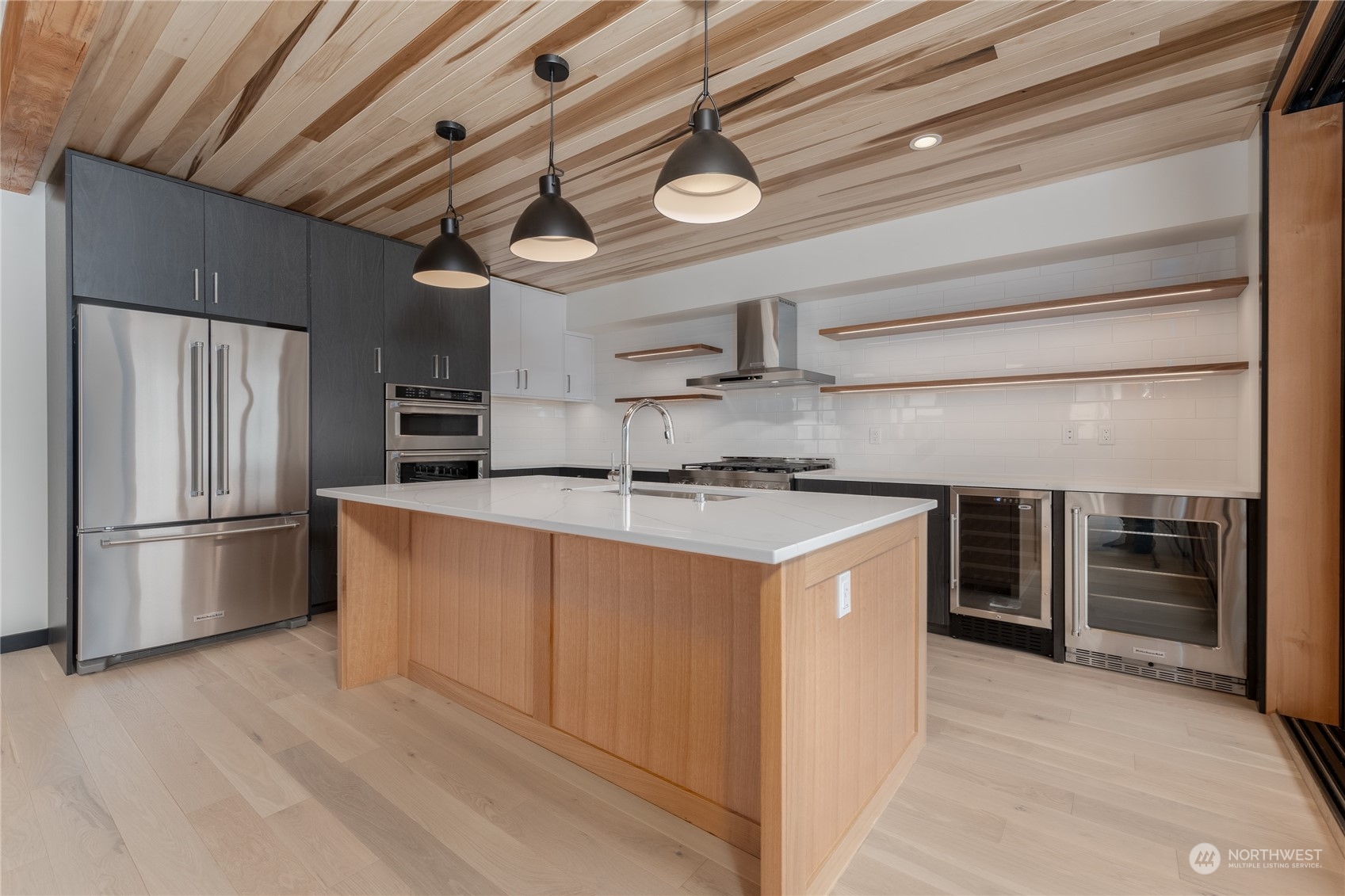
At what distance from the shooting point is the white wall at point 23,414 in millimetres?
3168

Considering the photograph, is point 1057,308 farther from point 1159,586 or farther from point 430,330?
point 430,330

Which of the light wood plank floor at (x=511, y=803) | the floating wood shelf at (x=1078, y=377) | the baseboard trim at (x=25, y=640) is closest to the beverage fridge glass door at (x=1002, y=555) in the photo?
the light wood plank floor at (x=511, y=803)

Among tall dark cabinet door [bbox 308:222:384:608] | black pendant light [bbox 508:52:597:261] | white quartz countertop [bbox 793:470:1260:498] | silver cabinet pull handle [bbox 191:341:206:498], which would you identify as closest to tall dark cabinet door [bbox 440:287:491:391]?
tall dark cabinet door [bbox 308:222:384:608]

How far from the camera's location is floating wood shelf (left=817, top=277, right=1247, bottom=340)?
2912mm

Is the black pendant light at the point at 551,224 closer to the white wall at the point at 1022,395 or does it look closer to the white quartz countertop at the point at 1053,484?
the white quartz countertop at the point at 1053,484

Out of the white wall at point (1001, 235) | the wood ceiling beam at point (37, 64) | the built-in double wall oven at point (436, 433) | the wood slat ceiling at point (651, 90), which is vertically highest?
the wood slat ceiling at point (651, 90)

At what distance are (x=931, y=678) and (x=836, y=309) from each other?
2531mm

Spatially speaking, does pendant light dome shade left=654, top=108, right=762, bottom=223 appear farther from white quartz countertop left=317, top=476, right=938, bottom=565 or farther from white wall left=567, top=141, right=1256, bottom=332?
white wall left=567, top=141, right=1256, bottom=332

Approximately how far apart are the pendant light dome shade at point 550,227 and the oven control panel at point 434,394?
2160mm

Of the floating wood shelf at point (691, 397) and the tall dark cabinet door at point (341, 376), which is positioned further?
the floating wood shelf at point (691, 397)

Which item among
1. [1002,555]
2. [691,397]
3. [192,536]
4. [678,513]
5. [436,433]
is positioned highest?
[691,397]

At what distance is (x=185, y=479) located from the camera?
3.13 m

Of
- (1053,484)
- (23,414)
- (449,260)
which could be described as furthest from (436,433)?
(1053,484)

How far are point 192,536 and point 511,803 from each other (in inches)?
95.1
